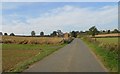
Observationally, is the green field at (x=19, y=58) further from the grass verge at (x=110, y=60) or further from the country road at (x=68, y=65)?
the grass verge at (x=110, y=60)

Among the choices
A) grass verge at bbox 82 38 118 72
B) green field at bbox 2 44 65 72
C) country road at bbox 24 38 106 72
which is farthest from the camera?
green field at bbox 2 44 65 72

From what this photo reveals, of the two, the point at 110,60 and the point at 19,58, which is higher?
the point at 110,60

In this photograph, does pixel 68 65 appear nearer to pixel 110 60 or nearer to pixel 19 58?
pixel 110 60

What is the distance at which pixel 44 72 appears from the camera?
36.4 ft

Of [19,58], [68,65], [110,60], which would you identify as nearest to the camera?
[68,65]

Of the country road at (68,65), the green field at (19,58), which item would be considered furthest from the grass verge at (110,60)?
the green field at (19,58)

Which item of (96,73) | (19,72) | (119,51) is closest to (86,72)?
(96,73)

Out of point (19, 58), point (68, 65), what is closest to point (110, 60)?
point (68, 65)

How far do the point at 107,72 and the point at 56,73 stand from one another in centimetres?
236

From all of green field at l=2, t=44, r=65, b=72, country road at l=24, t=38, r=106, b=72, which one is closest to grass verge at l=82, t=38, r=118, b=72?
country road at l=24, t=38, r=106, b=72

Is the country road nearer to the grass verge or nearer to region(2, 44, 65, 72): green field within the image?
the grass verge

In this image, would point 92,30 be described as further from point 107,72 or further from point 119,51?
point 107,72

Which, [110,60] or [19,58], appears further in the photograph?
[19,58]

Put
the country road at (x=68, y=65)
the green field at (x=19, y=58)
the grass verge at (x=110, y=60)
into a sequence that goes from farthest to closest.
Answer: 1. the green field at (x=19, y=58)
2. the grass verge at (x=110, y=60)
3. the country road at (x=68, y=65)
